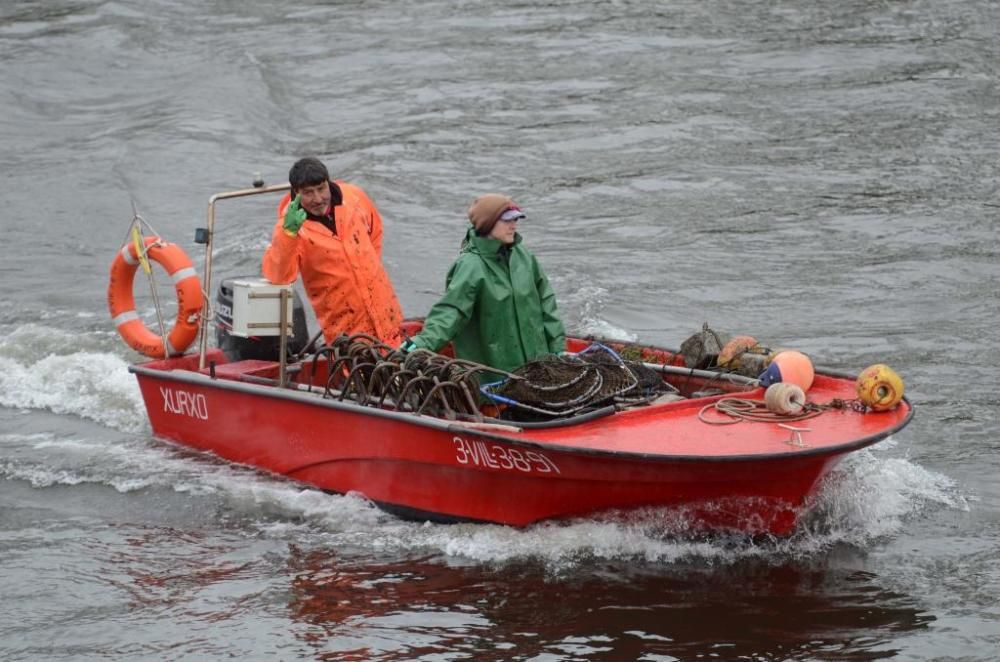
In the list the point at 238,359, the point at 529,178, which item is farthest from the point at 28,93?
the point at 238,359

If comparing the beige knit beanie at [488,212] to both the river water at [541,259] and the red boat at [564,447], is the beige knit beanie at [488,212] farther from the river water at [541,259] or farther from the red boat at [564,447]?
the river water at [541,259]

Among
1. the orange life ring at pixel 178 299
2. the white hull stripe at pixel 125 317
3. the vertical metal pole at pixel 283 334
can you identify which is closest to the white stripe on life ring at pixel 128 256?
the orange life ring at pixel 178 299

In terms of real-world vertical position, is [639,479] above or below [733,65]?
below

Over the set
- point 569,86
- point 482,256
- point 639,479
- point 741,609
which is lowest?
point 741,609

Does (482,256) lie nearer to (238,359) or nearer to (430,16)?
(238,359)

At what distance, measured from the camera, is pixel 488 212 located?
836 centimetres

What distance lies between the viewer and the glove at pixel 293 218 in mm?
8758

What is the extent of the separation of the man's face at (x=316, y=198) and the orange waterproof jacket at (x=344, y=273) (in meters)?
0.08

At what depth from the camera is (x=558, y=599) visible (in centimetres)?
750

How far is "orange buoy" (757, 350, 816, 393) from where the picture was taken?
8.16 meters

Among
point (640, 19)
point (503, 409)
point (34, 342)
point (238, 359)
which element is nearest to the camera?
point (503, 409)

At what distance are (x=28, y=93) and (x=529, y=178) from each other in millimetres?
7407

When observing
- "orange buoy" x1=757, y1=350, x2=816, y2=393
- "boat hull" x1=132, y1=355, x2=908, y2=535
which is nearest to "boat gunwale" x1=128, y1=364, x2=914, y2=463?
"boat hull" x1=132, y1=355, x2=908, y2=535

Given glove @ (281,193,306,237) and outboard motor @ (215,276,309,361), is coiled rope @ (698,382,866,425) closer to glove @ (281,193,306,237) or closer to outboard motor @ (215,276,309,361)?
glove @ (281,193,306,237)
